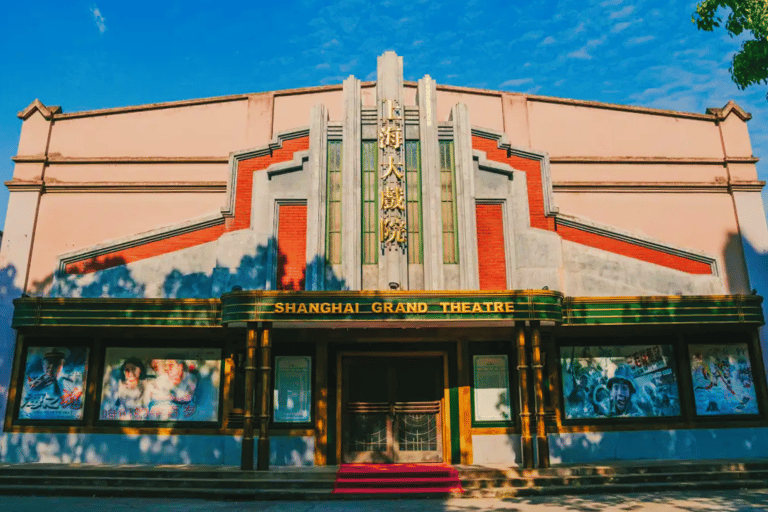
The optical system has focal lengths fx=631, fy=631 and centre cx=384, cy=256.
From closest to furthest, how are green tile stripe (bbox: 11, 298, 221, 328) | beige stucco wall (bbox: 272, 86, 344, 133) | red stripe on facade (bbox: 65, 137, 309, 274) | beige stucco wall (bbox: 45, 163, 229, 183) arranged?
green tile stripe (bbox: 11, 298, 221, 328)
red stripe on facade (bbox: 65, 137, 309, 274)
beige stucco wall (bbox: 45, 163, 229, 183)
beige stucco wall (bbox: 272, 86, 344, 133)

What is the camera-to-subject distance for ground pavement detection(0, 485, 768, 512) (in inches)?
459

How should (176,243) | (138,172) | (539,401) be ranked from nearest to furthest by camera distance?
(539,401) < (176,243) < (138,172)

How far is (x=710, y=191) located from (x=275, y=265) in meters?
13.2

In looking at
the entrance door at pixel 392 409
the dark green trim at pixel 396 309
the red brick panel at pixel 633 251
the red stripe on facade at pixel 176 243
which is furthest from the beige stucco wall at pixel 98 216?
the red brick panel at pixel 633 251

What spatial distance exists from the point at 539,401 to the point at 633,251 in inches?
219

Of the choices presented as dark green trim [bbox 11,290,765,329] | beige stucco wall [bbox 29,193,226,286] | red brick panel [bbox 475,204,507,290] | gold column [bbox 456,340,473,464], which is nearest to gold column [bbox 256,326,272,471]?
dark green trim [bbox 11,290,765,329]

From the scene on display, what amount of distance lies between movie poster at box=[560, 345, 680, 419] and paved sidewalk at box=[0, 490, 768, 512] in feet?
9.82

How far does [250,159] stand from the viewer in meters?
17.0

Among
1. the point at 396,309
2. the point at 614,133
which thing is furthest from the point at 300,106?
the point at 614,133

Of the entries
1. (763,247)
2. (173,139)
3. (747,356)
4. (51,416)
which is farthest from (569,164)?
(51,416)

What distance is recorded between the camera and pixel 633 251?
17203 mm

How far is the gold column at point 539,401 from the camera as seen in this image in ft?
46.4

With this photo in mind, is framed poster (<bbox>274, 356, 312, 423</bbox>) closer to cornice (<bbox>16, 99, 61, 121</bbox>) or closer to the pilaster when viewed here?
the pilaster

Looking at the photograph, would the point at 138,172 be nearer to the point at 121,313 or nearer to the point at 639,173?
the point at 121,313
